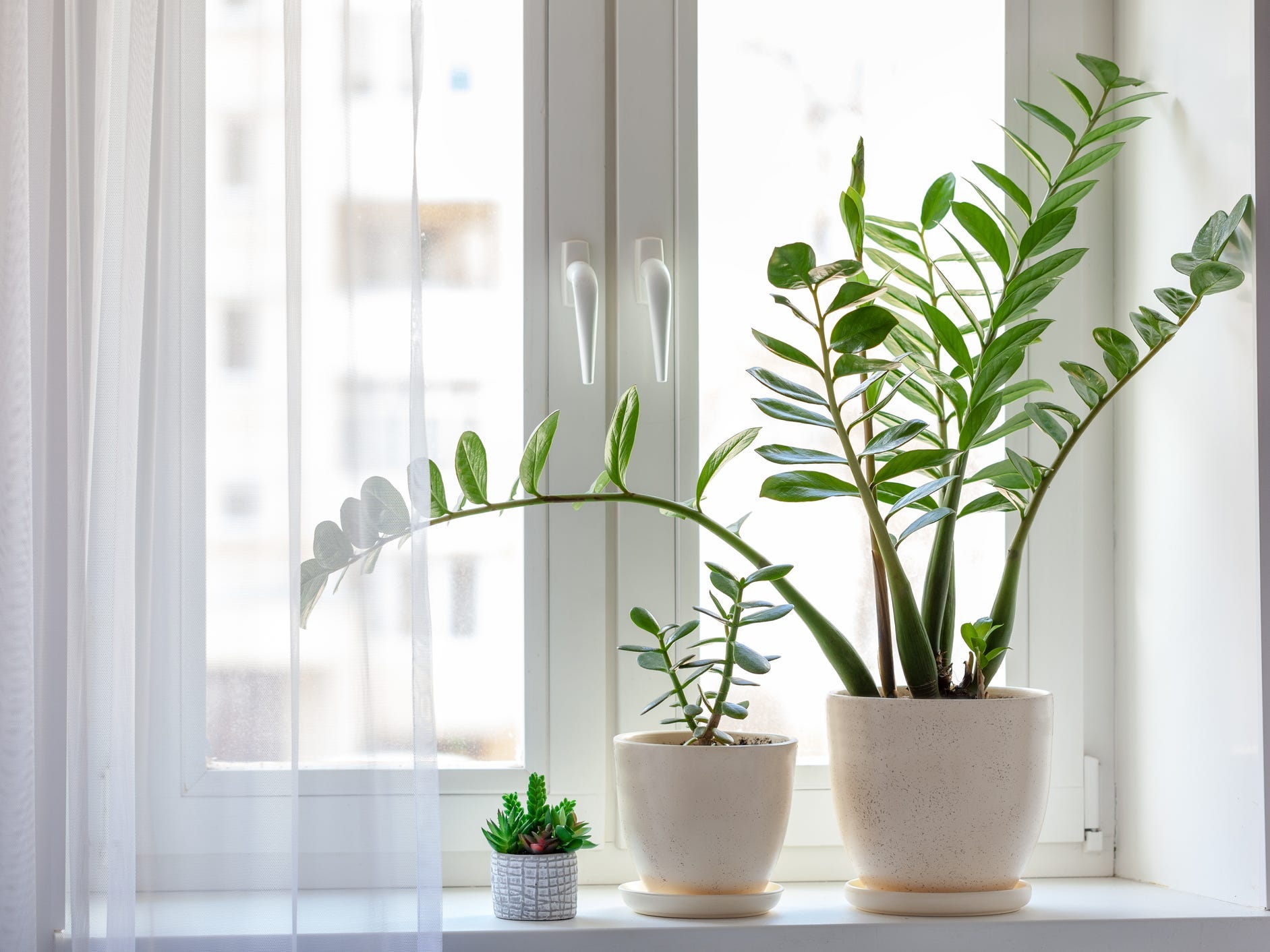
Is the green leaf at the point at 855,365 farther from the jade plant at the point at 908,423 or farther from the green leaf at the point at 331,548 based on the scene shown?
the green leaf at the point at 331,548

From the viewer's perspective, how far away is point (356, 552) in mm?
908

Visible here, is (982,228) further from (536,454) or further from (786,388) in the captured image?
(536,454)

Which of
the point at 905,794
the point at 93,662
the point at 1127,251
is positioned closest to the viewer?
the point at 93,662

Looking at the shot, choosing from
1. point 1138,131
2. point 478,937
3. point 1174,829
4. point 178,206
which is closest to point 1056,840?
point 1174,829

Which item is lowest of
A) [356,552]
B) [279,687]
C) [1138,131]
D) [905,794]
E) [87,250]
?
[905,794]

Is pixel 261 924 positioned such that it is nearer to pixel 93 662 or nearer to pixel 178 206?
pixel 93 662

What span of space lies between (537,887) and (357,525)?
36 cm

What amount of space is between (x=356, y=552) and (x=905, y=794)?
20.0 inches

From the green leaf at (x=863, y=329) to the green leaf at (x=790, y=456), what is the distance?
0.31ft

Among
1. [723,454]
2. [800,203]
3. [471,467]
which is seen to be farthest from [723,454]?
[800,203]

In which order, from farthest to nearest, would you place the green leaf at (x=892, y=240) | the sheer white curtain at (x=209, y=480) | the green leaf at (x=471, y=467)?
the green leaf at (x=892, y=240), the green leaf at (x=471, y=467), the sheer white curtain at (x=209, y=480)

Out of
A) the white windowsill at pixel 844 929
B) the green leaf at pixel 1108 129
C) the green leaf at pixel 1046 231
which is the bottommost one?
the white windowsill at pixel 844 929

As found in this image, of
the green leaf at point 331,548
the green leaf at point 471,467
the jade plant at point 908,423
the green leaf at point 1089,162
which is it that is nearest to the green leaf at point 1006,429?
the jade plant at point 908,423

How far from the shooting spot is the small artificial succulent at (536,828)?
3.34 feet
